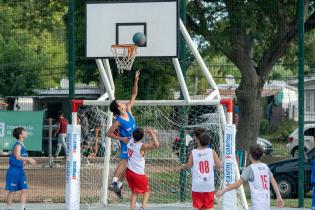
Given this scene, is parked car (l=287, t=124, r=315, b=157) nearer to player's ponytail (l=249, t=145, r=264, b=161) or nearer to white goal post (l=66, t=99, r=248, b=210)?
white goal post (l=66, t=99, r=248, b=210)

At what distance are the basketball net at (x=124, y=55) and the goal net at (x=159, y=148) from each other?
62.3 inches

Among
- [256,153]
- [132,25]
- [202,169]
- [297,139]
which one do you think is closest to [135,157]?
[202,169]

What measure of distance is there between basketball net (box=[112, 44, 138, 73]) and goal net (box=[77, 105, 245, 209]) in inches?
62.3

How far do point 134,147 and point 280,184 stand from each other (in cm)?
544

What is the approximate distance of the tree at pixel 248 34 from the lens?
18328 millimetres

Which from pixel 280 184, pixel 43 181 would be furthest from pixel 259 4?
pixel 43 181

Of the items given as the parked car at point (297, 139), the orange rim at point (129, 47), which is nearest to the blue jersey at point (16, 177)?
the orange rim at point (129, 47)

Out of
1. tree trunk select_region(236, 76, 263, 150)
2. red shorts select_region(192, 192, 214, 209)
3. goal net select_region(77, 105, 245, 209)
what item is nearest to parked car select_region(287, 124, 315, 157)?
tree trunk select_region(236, 76, 263, 150)

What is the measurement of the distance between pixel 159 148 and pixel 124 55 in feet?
9.63

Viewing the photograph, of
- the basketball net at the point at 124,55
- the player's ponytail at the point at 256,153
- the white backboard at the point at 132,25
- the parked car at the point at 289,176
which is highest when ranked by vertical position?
the white backboard at the point at 132,25

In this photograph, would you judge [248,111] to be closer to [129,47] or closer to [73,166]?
[129,47]

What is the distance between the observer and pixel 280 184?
1766cm

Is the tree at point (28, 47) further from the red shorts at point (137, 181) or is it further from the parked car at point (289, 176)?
the parked car at point (289, 176)

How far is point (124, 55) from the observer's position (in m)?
15.0
